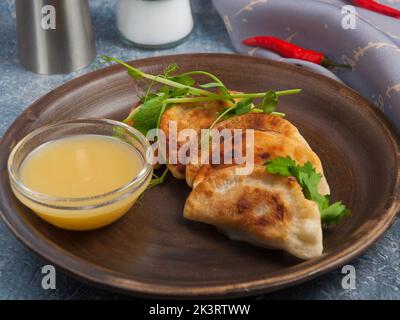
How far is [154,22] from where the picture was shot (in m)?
4.34

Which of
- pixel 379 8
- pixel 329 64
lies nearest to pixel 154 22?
pixel 329 64

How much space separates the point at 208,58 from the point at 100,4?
5.14ft

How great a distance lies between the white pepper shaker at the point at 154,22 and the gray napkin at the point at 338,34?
0.27 m

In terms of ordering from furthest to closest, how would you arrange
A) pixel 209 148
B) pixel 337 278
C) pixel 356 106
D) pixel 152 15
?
1. pixel 152 15
2. pixel 356 106
3. pixel 209 148
4. pixel 337 278

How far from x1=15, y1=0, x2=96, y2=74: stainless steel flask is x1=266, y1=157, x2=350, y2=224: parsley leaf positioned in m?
1.98

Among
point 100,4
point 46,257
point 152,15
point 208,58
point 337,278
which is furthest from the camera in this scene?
point 100,4

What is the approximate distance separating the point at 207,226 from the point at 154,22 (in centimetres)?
195

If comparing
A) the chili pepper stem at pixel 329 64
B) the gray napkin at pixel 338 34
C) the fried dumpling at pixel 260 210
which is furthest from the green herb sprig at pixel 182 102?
the chili pepper stem at pixel 329 64

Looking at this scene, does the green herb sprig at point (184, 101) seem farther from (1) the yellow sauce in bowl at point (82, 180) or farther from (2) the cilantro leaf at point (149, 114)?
(1) the yellow sauce in bowl at point (82, 180)

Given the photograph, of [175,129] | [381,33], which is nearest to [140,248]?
[175,129]

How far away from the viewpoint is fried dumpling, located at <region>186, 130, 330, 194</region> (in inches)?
108

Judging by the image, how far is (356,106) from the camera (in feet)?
11.1
